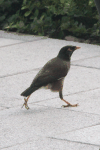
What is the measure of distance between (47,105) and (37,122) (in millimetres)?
686

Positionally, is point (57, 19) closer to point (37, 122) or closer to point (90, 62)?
point (90, 62)

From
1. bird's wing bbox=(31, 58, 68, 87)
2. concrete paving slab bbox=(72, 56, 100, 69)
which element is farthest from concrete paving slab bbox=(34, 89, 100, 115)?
concrete paving slab bbox=(72, 56, 100, 69)

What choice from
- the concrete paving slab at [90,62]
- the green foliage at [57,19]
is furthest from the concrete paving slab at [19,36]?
the concrete paving slab at [90,62]

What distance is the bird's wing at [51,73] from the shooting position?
16.2 ft

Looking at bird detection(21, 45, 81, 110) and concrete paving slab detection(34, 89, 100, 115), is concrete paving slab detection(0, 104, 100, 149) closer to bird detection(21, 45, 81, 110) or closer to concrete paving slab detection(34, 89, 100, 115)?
concrete paving slab detection(34, 89, 100, 115)

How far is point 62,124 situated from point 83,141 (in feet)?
2.03

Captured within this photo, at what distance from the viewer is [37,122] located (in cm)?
471

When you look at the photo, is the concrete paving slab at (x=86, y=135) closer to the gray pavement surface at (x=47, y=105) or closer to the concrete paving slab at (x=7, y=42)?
the gray pavement surface at (x=47, y=105)

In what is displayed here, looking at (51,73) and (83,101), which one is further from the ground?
(51,73)

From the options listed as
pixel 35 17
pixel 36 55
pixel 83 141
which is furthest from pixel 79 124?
pixel 35 17

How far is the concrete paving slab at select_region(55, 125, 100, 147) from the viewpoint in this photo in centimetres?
404

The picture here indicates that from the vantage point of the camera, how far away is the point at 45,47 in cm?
856

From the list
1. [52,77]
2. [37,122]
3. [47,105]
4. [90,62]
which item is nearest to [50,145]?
[37,122]

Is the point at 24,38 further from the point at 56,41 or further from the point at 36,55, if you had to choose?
the point at 36,55
